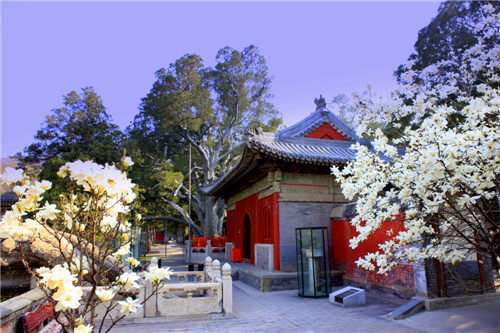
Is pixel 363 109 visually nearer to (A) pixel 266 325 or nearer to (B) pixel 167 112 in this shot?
(A) pixel 266 325

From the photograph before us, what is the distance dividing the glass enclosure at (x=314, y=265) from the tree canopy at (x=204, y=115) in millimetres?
14781

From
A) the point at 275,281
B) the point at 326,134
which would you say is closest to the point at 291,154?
the point at 275,281

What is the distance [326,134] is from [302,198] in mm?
3437

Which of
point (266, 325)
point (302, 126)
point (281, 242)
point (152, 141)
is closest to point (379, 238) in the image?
point (281, 242)

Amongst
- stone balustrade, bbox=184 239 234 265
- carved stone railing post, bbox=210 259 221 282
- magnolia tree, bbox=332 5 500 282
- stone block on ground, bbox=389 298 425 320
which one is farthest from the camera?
stone balustrade, bbox=184 239 234 265

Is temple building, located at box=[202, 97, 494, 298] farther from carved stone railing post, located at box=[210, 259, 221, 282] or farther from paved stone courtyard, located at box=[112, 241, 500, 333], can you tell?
carved stone railing post, located at box=[210, 259, 221, 282]

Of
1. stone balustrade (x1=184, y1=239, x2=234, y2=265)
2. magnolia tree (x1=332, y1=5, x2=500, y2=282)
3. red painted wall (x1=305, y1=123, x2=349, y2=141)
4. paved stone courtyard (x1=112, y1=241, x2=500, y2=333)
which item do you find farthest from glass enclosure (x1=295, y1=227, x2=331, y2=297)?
stone balustrade (x1=184, y1=239, x2=234, y2=265)

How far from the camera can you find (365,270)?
829 centimetres

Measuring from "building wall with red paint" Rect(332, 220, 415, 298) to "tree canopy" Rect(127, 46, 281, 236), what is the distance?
13.7 metres

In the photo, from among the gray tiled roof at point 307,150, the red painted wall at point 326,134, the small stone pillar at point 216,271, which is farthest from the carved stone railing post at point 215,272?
the red painted wall at point 326,134

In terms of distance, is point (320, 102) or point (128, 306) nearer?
point (128, 306)

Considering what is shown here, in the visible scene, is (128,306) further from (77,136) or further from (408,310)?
(77,136)

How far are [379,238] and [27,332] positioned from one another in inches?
269

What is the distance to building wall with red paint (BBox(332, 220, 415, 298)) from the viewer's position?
6961 millimetres
